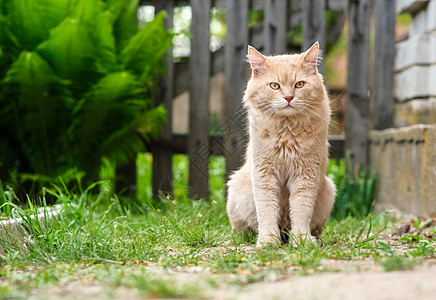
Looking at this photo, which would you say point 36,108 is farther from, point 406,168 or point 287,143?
point 406,168

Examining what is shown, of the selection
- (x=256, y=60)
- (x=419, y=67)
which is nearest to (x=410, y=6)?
(x=419, y=67)

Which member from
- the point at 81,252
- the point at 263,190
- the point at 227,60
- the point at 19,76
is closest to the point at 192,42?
the point at 227,60

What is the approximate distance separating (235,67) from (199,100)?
1.55 ft

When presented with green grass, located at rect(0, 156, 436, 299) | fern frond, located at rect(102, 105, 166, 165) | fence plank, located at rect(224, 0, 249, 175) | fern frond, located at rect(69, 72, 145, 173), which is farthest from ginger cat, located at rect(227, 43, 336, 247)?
fence plank, located at rect(224, 0, 249, 175)

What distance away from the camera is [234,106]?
4.87 m

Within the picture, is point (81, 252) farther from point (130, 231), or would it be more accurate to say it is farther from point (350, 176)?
point (350, 176)

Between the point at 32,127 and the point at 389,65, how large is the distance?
10.8 feet

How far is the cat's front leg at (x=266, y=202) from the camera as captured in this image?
2925 millimetres

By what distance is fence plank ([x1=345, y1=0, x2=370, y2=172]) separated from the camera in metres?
4.82

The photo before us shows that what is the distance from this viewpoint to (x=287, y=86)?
2.93 m

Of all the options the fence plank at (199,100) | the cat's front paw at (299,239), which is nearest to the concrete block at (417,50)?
the fence plank at (199,100)

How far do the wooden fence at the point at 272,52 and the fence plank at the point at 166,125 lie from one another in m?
0.13

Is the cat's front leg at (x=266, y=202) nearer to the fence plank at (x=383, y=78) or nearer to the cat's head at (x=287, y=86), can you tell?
the cat's head at (x=287, y=86)

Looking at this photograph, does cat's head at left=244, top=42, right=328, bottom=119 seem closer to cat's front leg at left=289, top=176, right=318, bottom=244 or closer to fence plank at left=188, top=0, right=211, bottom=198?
cat's front leg at left=289, top=176, right=318, bottom=244
